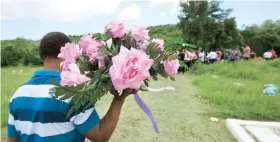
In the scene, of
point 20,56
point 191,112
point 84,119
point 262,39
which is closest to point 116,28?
point 84,119

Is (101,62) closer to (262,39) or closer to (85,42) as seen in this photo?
(85,42)

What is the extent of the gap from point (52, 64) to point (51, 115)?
32 centimetres

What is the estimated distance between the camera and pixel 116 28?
149 centimetres

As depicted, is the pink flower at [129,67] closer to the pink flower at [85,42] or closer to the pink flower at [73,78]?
the pink flower at [73,78]

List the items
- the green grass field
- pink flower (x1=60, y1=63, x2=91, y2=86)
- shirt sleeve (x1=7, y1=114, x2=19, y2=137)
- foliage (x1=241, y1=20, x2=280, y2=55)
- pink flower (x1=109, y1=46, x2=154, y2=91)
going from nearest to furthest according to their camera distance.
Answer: pink flower (x1=109, y1=46, x2=154, y2=91)
pink flower (x1=60, y1=63, x2=91, y2=86)
shirt sleeve (x1=7, y1=114, x2=19, y2=137)
the green grass field
foliage (x1=241, y1=20, x2=280, y2=55)

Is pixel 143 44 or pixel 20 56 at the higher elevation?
pixel 143 44

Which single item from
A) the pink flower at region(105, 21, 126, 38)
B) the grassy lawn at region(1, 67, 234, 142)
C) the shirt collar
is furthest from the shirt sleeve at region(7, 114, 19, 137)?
the grassy lawn at region(1, 67, 234, 142)

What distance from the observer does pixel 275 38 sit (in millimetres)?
36281

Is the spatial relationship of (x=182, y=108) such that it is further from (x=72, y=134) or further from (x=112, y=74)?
(x=112, y=74)

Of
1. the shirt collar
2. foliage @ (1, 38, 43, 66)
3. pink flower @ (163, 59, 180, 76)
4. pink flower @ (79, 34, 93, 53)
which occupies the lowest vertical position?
foliage @ (1, 38, 43, 66)

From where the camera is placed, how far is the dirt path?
4.29m

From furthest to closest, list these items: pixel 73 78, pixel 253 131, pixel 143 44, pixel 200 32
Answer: pixel 200 32
pixel 253 131
pixel 143 44
pixel 73 78

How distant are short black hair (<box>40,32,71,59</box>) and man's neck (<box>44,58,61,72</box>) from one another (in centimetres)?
3

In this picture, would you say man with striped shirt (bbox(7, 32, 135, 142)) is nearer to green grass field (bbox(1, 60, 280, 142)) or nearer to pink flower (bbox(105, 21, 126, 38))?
pink flower (bbox(105, 21, 126, 38))
